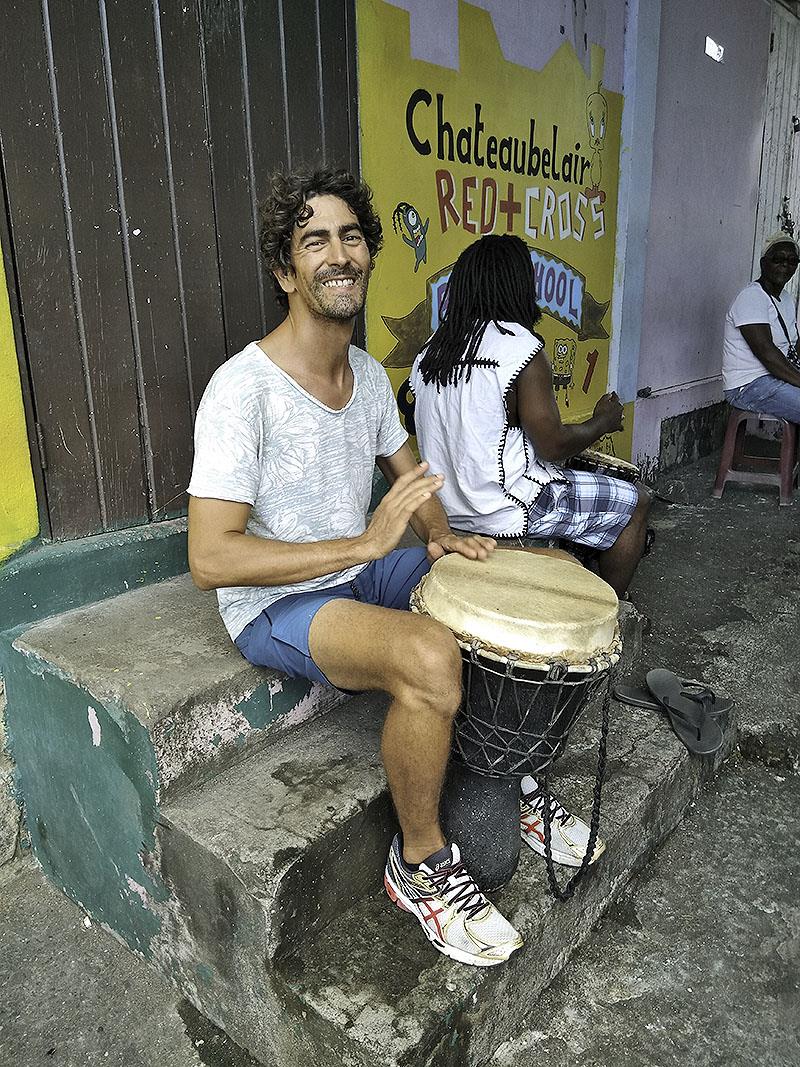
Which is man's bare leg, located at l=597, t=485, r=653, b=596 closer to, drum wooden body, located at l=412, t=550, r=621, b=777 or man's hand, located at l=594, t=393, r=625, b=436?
man's hand, located at l=594, t=393, r=625, b=436

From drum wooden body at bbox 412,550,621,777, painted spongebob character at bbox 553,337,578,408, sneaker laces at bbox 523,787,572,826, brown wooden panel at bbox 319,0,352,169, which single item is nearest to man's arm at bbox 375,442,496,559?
drum wooden body at bbox 412,550,621,777

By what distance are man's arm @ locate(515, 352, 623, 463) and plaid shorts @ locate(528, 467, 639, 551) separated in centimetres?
14

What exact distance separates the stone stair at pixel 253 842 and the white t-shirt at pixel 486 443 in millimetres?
898

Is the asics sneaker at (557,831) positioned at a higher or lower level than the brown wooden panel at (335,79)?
lower

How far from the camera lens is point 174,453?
271 centimetres

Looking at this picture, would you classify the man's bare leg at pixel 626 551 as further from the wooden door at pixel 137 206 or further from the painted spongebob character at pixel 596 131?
the painted spongebob character at pixel 596 131

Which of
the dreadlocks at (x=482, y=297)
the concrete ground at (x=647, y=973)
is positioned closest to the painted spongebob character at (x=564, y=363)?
the dreadlocks at (x=482, y=297)

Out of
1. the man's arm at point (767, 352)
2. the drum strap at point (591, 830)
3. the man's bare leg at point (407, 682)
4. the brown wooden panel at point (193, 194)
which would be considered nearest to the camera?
the man's bare leg at point (407, 682)

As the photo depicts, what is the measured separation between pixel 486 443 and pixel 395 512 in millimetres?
1094

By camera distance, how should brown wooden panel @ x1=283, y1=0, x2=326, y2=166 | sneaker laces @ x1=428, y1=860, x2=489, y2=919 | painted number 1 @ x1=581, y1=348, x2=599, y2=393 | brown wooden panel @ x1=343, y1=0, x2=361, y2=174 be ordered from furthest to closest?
painted number 1 @ x1=581, y1=348, x2=599, y2=393 < brown wooden panel @ x1=343, y1=0, x2=361, y2=174 < brown wooden panel @ x1=283, y1=0, x2=326, y2=166 < sneaker laces @ x1=428, y1=860, x2=489, y2=919

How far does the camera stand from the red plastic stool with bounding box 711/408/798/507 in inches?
224

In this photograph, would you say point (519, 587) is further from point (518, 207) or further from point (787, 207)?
point (787, 207)

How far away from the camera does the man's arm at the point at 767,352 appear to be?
5.50 metres

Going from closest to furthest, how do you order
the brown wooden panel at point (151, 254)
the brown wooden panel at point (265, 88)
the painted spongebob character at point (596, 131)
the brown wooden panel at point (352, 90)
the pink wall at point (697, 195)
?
the brown wooden panel at point (151, 254) → the brown wooden panel at point (265, 88) → the brown wooden panel at point (352, 90) → the painted spongebob character at point (596, 131) → the pink wall at point (697, 195)
